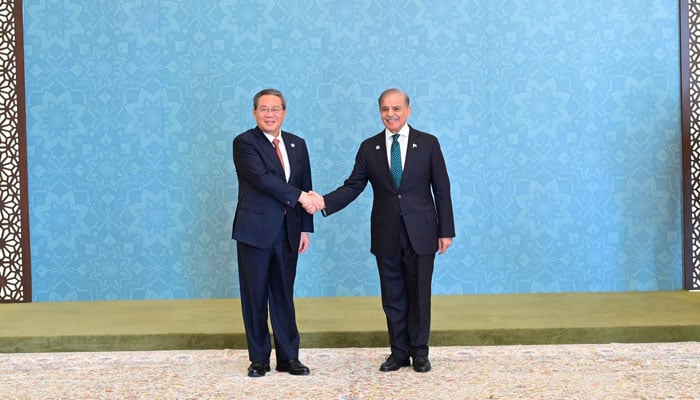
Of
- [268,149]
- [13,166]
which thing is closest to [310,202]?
[268,149]

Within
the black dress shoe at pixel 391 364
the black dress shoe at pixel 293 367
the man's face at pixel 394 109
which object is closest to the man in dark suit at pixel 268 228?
the black dress shoe at pixel 293 367

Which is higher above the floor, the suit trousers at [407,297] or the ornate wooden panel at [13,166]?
the ornate wooden panel at [13,166]

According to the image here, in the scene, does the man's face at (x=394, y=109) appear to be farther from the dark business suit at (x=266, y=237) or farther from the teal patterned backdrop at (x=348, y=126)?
the teal patterned backdrop at (x=348, y=126)

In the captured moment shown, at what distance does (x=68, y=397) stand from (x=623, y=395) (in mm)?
2496

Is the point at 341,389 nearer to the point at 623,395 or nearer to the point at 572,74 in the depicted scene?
the point at 623,395

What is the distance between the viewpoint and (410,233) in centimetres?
353

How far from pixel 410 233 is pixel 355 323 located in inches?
38.8

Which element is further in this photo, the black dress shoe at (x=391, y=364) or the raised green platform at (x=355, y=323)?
the raised green platform at (x=355, y=323)

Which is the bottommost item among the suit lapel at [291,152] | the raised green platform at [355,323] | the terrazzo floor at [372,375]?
the terrazzo floor at [372,375]

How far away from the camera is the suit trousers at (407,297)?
3570mm

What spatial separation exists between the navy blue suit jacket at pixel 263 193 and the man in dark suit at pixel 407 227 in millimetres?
155

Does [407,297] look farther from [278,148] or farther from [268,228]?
[278,148]

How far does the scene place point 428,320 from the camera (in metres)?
3.59

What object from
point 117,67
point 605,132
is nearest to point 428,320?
point 605,132
